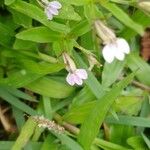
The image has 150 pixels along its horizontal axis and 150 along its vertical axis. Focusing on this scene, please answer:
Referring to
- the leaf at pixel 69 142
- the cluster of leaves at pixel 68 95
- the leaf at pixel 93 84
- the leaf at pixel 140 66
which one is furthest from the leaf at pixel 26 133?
the leaf at pixel 140 66

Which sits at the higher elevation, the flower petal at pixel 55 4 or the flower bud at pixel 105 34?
the flower petal at pixel 55 4

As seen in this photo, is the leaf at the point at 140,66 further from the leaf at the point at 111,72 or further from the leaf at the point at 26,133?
the leaf at the point at 26,133

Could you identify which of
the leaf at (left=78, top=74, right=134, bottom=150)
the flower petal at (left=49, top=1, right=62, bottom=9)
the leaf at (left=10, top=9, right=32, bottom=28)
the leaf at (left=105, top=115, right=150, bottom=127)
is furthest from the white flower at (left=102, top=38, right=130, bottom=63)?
the leaf at (left=105, top=115, right=150, bottom=127)

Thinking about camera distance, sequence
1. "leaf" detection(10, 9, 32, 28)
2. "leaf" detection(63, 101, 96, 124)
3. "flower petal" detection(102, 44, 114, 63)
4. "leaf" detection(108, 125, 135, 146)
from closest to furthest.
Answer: "flower petal" detection(102, 44, 114, 63)
"leaf" detection(10, 9, 32, 28)
"leaf" detection(63, 101, 96, 124)
"leaf" detection(108, 125, 135, 146)

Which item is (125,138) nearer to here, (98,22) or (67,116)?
(67,116)

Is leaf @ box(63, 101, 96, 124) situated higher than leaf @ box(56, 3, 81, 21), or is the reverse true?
leaf @ box(56, 3, 81, 21)

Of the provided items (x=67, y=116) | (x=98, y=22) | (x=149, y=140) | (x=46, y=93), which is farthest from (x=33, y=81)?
(x=98, y=22)

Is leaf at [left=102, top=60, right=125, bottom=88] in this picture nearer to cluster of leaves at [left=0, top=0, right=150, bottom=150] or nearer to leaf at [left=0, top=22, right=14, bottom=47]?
cluster of leaves at [left=0, top=0, right=150, bottom=150]

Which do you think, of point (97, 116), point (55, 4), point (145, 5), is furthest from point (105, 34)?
point (97, 116)
